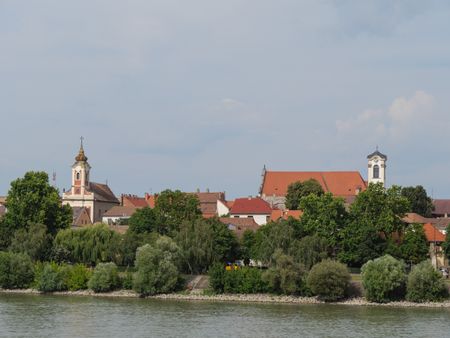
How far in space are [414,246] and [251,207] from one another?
3147cm

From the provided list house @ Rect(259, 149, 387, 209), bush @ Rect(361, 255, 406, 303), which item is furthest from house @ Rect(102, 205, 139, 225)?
bush @ Rect(361, 255, 406, 303)

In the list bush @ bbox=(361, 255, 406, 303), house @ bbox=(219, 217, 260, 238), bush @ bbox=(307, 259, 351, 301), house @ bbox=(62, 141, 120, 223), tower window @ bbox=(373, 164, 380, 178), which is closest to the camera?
bush @ bbox=(361, 255, 406, 303)

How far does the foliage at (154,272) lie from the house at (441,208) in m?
55.7

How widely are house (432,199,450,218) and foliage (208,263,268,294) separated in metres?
53.6

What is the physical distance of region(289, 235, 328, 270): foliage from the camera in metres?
57.9

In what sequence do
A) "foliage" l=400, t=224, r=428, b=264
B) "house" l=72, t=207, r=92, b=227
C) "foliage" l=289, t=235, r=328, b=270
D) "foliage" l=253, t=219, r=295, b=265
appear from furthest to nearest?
"house" l=72, t=207, r=92, b=227, "foliage" l=400, t=224, r=428, b=264, "foliage" l=253, t=219, r=295, b=265, "foliage" l=289, t=235, r=328, b=270

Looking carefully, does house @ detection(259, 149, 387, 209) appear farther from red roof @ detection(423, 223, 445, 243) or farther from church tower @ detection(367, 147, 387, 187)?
red roof @ detection(423, 223, 445, 243)

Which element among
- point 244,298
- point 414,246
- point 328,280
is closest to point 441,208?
point 414,246

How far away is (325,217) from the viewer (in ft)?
213

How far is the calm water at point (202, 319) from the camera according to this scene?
41156mm

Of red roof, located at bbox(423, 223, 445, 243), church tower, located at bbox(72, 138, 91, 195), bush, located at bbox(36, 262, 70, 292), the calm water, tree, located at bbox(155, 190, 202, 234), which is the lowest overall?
the calm water

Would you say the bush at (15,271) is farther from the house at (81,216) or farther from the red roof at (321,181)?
the red roof at (321,181)

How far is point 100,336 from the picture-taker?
3969cm

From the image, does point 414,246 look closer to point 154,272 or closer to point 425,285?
point 425,285
